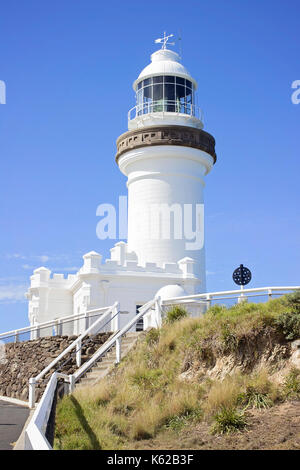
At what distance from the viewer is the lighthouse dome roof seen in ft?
109

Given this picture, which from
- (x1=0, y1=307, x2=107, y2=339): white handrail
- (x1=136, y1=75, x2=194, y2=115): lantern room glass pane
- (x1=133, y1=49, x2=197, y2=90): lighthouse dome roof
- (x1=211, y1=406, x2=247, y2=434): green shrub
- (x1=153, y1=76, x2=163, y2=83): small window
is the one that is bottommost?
(x1=211, y1=406, x2=247, y2=434): green shrub

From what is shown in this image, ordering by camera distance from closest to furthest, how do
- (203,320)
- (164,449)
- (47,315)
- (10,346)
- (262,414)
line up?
1. (164,449)
2. (262,414)
3. (203,320)
4. (10,346)
5. (47,315)

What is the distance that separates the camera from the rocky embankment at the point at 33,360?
65.5 feet

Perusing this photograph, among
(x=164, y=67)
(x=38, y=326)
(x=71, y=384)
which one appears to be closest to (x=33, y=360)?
(x=38, y=326)

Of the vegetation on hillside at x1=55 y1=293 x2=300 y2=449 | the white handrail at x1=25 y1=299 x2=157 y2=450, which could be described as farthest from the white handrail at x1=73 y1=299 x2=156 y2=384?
the vegetation on hillside at x1=55 y1=293 x2=300 y2=449

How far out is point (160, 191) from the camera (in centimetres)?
3145

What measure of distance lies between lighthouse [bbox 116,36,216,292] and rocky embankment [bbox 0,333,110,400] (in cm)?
868

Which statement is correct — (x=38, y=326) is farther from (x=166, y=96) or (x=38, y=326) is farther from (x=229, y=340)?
Result: (x=166, y=96)

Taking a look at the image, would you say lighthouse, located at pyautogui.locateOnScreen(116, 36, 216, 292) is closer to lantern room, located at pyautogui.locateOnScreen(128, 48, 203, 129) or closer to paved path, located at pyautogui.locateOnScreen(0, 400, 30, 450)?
lantern room, located at pyautogui.locateOnScreen(128, 48, 203, 129)

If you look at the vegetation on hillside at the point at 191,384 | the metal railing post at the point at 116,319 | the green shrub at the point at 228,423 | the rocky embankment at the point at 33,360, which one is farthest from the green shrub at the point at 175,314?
the green shrub at the point at 228,423

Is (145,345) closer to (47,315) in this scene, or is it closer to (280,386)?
(280,386)
